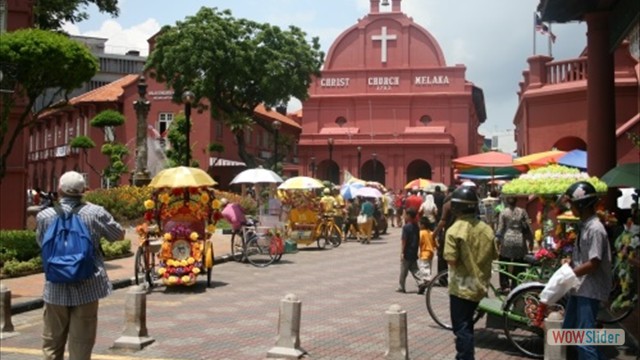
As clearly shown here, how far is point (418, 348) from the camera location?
8.02m

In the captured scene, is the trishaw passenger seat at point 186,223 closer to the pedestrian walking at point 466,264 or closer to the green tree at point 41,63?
the green tree at point 41,63

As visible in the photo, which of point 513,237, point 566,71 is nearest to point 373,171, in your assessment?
point 566,71

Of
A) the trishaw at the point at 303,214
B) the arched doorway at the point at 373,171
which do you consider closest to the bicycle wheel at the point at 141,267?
the trishaw at the point at 303,214

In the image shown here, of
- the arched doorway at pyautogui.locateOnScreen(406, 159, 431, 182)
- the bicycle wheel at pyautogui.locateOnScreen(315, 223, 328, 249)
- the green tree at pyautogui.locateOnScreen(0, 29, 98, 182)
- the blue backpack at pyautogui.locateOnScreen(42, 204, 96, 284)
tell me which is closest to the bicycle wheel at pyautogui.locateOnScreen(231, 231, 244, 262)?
the bicycle wheel at pyautogui.locateOnScreen(315, 223, 328, 249)

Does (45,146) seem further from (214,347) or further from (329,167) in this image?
(214,347)

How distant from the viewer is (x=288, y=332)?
7.42 meters

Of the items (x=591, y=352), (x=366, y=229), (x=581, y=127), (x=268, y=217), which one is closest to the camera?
(x=591, y=352)

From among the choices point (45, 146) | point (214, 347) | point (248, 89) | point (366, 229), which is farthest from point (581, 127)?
point (45, 146)

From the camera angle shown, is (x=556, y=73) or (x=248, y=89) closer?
(x=556, y=73)

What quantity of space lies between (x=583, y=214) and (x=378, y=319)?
4.49 meters

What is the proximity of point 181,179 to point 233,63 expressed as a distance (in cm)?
2504

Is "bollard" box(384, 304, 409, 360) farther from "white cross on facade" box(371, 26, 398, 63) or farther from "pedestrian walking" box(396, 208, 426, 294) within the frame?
"white cross on facade" box(371, 26, 398, 63)

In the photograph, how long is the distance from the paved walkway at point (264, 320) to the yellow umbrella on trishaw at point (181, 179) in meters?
1.97

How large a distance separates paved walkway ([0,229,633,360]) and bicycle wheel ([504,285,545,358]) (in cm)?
18
